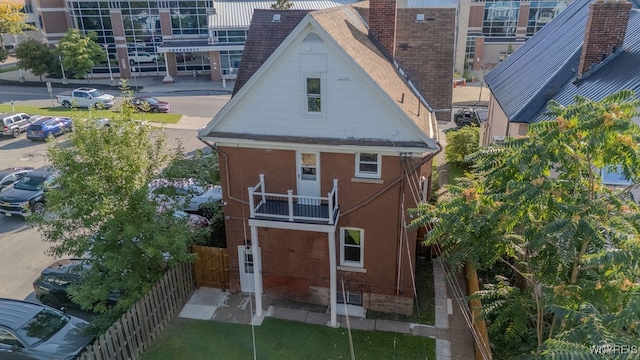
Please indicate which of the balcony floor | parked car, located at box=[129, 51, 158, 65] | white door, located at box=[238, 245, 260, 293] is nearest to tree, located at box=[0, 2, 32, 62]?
parked car, located at box=[129, 51, 158, 65]

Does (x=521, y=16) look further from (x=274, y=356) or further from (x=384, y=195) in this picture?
(x=274, y=356)

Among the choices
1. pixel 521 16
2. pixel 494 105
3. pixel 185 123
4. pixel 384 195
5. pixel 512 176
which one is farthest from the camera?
pixel 521 16

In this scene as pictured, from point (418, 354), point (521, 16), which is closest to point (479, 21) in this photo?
point (521, 16)

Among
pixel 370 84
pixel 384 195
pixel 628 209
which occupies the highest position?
pixel 370 84

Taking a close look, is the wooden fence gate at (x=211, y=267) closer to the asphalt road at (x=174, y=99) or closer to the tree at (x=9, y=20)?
the asphalt road at (x=174, y=99)

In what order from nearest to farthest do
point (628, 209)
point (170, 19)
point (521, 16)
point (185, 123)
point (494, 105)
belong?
1. point (628, 209)
2. point (494, 105)
3. point (185, 123)
4. point (170, 19)
5. point (521, 16)

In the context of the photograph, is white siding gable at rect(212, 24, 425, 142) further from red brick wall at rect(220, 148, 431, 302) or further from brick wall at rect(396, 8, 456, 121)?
brick wall at rect(396, 8, 456, 121)
